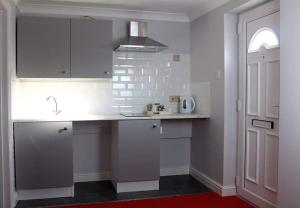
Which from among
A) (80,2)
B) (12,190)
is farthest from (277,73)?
(12,190)

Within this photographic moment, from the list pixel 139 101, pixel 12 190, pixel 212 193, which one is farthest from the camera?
pixel 139 101

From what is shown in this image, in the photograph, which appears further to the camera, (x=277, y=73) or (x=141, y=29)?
(x=141, y=29)

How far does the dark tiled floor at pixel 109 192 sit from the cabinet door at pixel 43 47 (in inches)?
55.7

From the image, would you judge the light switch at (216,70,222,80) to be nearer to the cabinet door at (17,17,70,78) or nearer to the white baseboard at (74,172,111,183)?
the cabinet door at (17,17,70,78)

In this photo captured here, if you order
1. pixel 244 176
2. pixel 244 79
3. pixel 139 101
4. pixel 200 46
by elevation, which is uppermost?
pixel 200 46

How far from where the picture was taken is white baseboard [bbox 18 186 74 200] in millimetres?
3447

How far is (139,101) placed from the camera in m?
4.31

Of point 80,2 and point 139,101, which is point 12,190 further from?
point 80,2

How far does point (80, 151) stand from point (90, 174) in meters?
0.34

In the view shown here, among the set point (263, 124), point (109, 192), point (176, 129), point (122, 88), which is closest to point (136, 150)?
Answer: point (109, 192)

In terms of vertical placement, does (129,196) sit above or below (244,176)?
below

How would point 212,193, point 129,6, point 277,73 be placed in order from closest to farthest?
point 277,73, point 212,193, point 129,6

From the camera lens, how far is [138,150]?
3.65 metres

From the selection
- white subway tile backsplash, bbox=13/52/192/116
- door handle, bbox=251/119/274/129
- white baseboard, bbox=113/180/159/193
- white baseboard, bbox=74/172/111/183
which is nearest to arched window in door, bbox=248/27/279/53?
door handle, bbox=251/119/274/129
